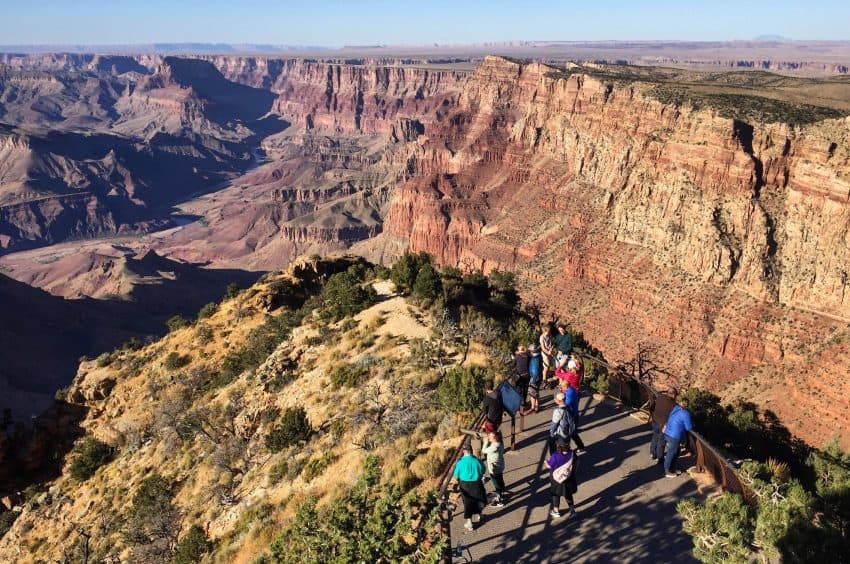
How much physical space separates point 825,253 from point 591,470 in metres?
43.1

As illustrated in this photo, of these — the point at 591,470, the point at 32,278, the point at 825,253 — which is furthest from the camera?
the point at 32,278

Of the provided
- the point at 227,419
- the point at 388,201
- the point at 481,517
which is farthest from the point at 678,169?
the point at 388,201

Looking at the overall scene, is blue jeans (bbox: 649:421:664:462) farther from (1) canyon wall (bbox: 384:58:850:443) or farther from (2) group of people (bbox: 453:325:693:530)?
(1) canyon wall (bbox: 384:58:850:443)

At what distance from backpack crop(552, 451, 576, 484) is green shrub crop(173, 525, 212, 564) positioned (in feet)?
35.8

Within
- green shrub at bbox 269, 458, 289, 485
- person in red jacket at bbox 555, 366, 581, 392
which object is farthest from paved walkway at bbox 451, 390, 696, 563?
green shrub at bbox 269, 458, 289, 485

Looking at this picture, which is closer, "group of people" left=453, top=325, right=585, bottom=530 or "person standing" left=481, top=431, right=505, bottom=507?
"group of people" left=453, top=325, right=585, bottom=530

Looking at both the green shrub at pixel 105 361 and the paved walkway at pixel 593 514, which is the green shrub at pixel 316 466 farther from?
the green shrub at pixel 105 361

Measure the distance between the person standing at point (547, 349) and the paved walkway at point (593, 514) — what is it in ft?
6.73

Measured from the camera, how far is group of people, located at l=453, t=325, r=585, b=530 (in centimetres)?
1166

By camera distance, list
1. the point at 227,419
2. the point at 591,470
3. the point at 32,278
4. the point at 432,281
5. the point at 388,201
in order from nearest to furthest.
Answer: the point at 591,470, the point at 227,419, the point at 432,281, the point at 32,278, the point at 388,201

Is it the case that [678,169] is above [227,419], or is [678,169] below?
above

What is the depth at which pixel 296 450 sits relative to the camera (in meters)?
19.9

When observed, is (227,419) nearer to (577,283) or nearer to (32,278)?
(577,283)

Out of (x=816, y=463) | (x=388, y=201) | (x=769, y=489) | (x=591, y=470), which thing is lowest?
(x=388, y=201)
